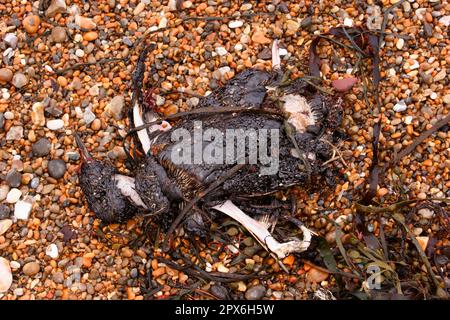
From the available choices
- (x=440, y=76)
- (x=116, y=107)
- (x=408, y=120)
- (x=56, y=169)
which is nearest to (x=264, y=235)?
(x=408, y=120)

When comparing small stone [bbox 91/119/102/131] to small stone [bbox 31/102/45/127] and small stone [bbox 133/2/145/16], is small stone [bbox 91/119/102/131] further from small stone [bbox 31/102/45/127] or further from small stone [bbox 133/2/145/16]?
small stone [bbox 133/2/145/16]

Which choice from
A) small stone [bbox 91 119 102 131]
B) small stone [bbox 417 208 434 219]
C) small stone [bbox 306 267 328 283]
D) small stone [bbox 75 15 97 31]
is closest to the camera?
small stone [bbox 306 267 328 283]

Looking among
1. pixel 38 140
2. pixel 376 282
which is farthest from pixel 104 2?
pixel 376 282

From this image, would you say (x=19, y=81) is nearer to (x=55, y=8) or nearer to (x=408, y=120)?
(x=55, y=8)

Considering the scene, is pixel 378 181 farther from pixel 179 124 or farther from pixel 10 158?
pixel 10 158

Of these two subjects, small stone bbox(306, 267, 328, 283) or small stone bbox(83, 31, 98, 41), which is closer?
A: small stone bbox(306, 267, 328, 283)

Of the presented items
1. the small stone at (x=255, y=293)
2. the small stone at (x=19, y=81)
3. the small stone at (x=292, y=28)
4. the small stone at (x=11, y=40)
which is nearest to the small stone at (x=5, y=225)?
the small stone at (x=19, y=81)

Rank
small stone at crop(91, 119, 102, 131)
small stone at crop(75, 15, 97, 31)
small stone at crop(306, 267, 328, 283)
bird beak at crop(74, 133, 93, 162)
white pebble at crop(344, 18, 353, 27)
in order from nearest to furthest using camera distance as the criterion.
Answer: small stone at crop(306, 267, 328, 283) → bird beak at crop(74, 133, 93, 162) → small stone at crop(91, 119, 102, 131) → white pebble at crop(344, 18, 353, 27) → small stone at crop(75, 15, 97, 31)

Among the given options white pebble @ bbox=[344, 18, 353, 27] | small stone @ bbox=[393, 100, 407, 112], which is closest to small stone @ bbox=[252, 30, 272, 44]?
white pebble @ bbox=[344, 18, 353, 27]
